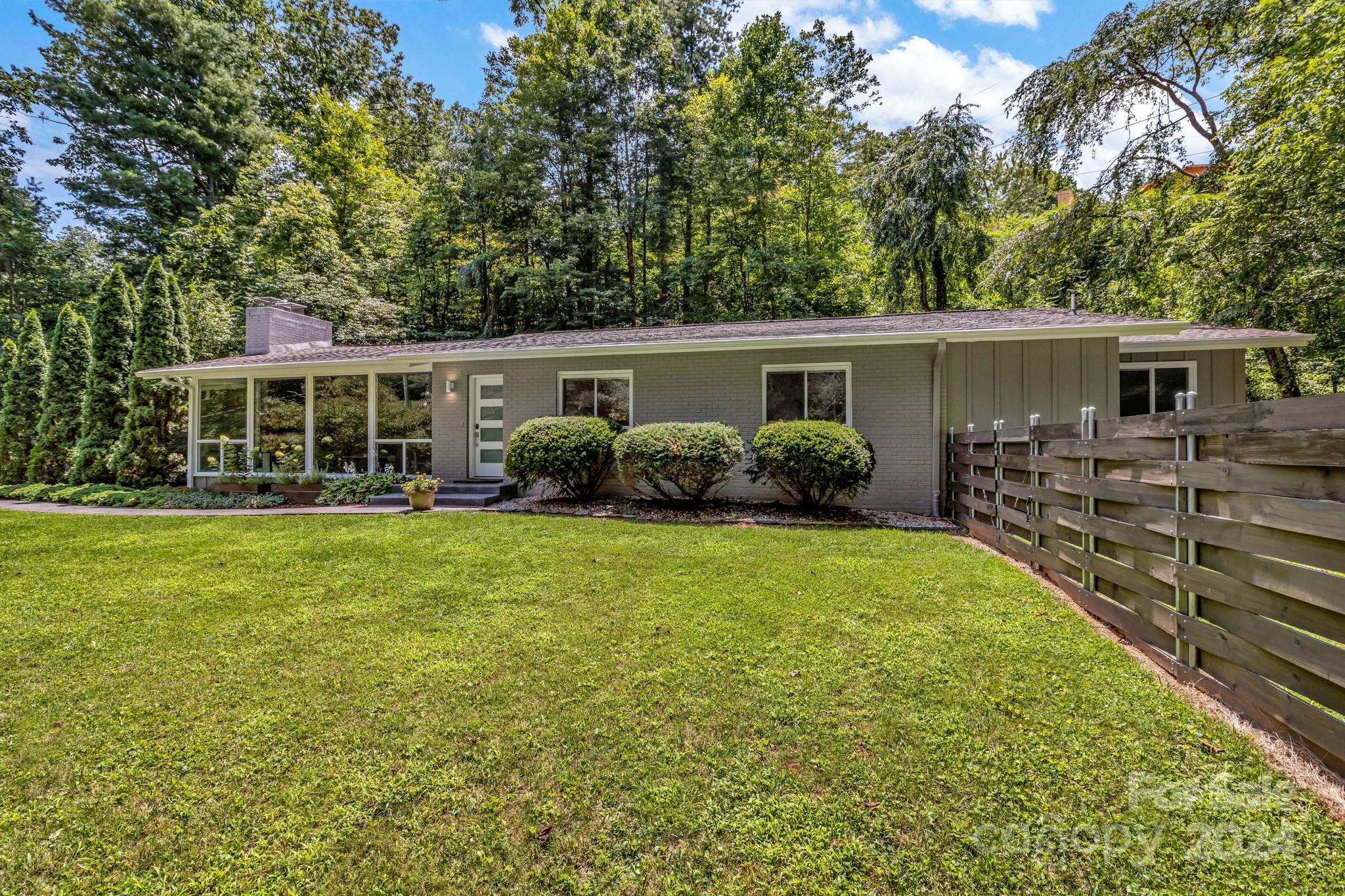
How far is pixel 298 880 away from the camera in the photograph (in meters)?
1.78

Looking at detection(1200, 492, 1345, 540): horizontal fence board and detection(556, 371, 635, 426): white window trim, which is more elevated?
detection(556, 371, 635, 426): white window trim

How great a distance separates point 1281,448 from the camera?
210 cm

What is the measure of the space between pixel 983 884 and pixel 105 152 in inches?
1222

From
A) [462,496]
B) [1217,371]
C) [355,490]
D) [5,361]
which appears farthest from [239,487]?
[1217,371]

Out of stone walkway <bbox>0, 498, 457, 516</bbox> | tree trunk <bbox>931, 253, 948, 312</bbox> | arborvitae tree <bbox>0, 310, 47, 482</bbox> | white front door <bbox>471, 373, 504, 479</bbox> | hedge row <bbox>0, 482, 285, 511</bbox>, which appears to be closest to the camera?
stone walkway <bbox>0, 498, 457, 516</bbox>

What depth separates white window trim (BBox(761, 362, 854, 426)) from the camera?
8734mm

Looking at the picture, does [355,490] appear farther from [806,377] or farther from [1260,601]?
[1260,601]

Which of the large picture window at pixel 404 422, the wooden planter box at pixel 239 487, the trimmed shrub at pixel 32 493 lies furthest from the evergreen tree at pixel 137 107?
the large picture window at pixel 404 422

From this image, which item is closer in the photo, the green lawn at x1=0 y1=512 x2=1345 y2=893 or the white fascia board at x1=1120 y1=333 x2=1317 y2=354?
the green lawn at x1=0 y1=512 x2=1345 y2=893

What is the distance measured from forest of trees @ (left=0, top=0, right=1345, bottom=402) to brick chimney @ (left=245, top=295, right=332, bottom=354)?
6.50 feet

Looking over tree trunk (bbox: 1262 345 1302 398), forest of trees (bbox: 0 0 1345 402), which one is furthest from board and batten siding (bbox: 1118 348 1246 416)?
forest of trees (bbox: 0 0 1345 402)

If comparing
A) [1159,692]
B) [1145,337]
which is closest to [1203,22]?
[1145,337]

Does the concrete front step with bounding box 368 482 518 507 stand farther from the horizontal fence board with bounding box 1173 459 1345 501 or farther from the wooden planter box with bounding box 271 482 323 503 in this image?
the horizontal fence board with bounding box 1173 459 1345 501

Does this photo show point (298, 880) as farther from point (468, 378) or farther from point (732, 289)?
point (732, 289)
